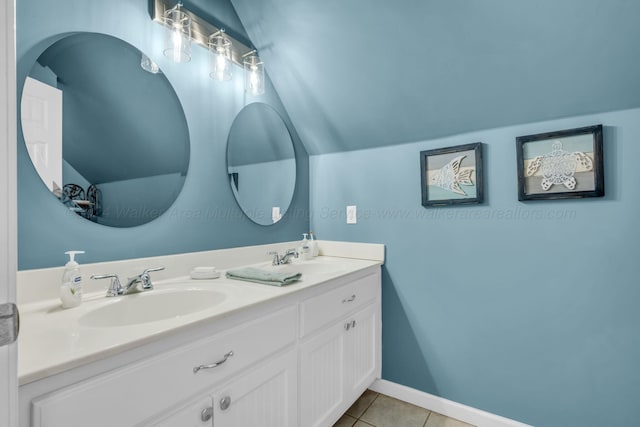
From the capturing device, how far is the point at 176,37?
1.40m

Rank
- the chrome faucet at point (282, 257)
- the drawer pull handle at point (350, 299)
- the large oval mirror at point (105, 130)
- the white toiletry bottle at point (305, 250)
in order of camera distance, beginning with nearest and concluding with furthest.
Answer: the large oval mirror at point (105, 130) → the drawer pull handle at point (350, 299) → the chrome faucet at point (282, 257) → the white toiletry bottle at point (305, 250)

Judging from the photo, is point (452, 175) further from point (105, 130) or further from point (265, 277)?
point (105, 130)

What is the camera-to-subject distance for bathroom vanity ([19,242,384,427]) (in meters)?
0.66

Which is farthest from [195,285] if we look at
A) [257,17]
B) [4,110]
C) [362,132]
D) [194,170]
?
[257,17]

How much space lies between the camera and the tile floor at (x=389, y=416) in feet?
5.59

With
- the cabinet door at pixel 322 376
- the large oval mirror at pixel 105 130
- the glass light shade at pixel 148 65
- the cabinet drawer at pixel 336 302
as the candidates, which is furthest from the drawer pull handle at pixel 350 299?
the glass light shade at pixel 148 65

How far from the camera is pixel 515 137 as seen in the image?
1.58 meters

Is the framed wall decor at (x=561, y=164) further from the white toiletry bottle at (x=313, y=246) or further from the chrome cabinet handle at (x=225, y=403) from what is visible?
the chrome cabinet handle at (x=225, y=403)

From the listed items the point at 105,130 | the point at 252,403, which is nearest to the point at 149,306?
the point at 252,403

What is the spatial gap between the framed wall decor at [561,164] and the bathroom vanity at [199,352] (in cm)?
96

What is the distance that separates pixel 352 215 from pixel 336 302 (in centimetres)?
76

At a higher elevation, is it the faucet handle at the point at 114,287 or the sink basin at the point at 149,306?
the faucet handle at the point at 114,287

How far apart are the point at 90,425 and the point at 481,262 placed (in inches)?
68.4

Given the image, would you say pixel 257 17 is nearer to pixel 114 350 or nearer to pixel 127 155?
pixel 127 155
